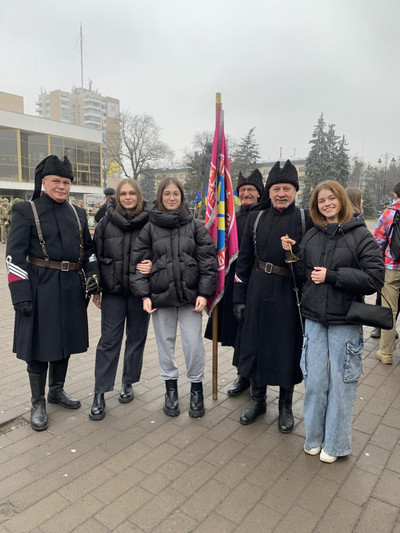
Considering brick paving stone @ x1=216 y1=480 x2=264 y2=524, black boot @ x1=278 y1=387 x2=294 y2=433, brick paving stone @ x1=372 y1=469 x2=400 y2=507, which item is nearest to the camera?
brick paving stone @ x1=216 y1=480 x2=264 y2=524

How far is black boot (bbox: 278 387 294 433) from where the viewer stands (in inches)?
136

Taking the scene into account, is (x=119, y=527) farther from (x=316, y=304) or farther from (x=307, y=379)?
(x=316, y=304)

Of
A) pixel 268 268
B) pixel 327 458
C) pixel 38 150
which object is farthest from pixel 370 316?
pixel 38 150

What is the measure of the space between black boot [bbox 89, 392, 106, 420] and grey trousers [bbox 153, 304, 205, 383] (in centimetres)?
62

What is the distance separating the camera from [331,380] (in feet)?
9.77

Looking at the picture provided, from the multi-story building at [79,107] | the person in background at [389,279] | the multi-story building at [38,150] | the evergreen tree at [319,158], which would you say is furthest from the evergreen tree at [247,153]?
the multi-story building at [79,107]

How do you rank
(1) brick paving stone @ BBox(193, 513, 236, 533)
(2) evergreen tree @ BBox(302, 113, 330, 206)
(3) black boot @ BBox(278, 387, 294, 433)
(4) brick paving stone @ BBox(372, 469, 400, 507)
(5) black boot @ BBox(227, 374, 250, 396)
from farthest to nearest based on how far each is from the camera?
1. (2) evergreen tree @ BBox(302, 113, 330, 206)
2. (5) black boot @ BBox(227, 374, 250, 396)
3. (3) black boot @ BBox(278, 387, 294, 433)
4. (4) brick paving stone @ BBox(372, 469, 400, 507)
5. (1) brick paving stone @ BBox(193, 513, 236, 533)

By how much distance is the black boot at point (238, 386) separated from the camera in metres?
4.15

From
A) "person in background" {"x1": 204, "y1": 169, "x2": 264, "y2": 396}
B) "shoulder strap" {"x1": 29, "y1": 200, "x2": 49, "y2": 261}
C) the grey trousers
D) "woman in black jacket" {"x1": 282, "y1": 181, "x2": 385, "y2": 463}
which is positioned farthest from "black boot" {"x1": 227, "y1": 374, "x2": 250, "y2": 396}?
"shoulder strap" {"x1": 29, "y1": 200, "x2": 49, "y2": 261}

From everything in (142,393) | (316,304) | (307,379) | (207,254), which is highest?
→ (207,254)

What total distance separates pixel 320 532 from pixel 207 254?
219 cm

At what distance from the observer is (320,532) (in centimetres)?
234

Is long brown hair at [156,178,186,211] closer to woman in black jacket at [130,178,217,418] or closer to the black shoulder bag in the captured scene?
woman in black jacket at [130,178,217,418]

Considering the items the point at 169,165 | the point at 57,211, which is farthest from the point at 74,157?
the point at 57,211
